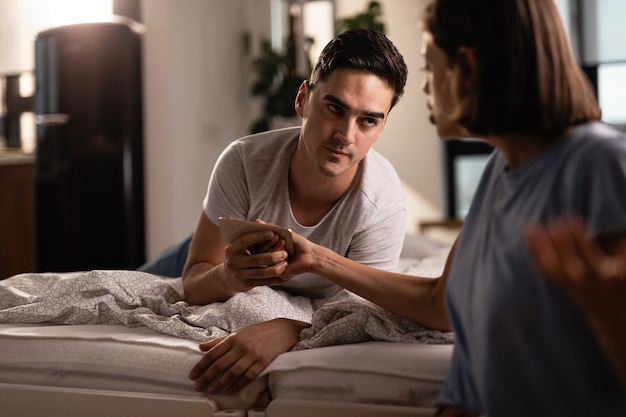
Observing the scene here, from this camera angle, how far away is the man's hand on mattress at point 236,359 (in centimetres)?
137

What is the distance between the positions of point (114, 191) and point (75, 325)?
2.27 m

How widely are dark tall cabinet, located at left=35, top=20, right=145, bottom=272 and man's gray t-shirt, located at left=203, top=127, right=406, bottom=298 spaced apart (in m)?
2.17

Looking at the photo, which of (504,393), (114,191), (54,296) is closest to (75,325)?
(54,296)

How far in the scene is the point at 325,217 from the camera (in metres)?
1.77

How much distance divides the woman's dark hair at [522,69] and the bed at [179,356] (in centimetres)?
53

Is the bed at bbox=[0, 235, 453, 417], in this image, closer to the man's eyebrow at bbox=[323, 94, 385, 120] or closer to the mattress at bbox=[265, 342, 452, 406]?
the mattress at bbox=[265, 342, 452, 406]

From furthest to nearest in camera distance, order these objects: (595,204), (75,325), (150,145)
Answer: (150,145) < (75,325) < (595,204)

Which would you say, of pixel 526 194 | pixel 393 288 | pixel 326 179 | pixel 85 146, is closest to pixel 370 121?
pixel 326 179

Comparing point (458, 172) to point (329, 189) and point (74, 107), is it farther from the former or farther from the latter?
point (329, 189)

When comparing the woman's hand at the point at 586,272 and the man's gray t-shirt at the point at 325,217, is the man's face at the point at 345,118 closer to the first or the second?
the man's gray t-shirt at the point at 325,217

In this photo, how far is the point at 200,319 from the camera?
1584 millimetres

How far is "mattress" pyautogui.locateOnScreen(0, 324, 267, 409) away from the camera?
142 cm

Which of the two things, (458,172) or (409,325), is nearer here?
(409,325)

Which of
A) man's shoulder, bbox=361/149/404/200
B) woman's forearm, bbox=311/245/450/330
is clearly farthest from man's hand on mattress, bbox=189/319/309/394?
man's shoulder, bbox=361/149/404/200
